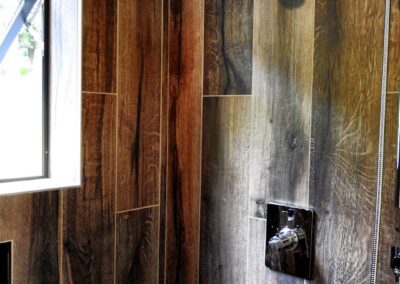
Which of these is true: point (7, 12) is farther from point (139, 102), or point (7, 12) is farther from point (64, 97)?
point (139, 102)

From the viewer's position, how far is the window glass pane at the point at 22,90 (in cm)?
122

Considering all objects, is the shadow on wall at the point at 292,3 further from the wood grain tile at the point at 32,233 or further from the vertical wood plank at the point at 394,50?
the wood grain tile at the point at 32,233

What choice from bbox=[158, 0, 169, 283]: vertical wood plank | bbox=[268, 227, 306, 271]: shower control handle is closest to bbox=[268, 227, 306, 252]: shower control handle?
bbox=[268, 227, 306, 271]: shower control handle

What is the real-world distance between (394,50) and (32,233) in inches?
43.3

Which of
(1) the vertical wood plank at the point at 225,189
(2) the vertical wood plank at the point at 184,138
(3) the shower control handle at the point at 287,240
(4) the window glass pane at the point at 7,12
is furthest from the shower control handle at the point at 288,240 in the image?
(4) the window glass pane at the point at 7,12

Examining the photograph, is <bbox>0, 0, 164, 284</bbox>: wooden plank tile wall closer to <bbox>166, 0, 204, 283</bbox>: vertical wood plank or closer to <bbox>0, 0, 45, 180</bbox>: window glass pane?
<bbox>166, 0, 204, 283</bbox>: vertical wood plank

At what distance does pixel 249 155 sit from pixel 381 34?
0.53 metres

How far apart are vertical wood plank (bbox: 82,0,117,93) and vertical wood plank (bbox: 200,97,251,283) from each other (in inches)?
14.0

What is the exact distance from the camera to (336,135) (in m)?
1.12

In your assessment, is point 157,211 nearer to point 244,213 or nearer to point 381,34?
point 244,213

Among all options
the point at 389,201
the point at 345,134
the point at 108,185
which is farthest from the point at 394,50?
the point at 108,185

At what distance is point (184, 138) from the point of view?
145cm

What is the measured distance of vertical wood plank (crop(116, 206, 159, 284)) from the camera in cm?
134

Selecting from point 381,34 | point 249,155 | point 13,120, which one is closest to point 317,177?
point 249,155
